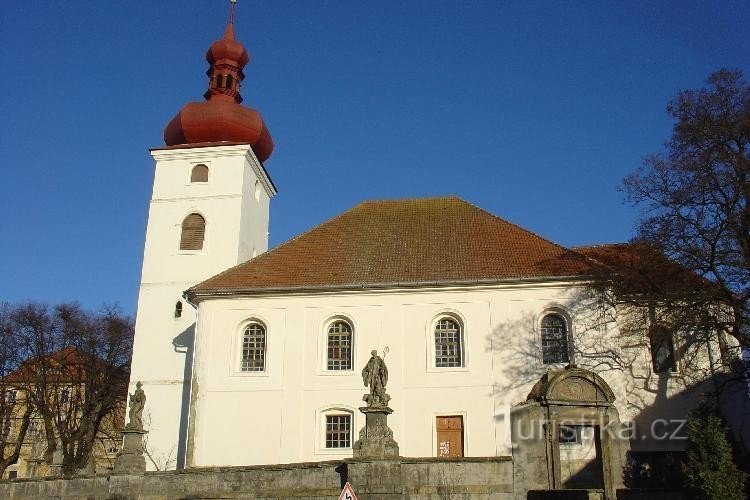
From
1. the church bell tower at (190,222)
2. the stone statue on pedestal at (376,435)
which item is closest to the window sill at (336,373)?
the church bell tower at (190,222)

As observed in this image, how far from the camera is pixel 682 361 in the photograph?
21875mm

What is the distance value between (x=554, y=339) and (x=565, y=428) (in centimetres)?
480

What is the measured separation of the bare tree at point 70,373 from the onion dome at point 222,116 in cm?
1149

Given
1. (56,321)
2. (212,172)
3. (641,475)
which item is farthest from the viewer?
(56,321)

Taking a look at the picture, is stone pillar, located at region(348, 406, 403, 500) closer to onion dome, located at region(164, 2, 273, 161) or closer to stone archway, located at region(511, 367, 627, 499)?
stone archway, located at region(511, 367, 627, 499)

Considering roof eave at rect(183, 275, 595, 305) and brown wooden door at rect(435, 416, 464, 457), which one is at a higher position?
roof eave at rect(183, 275, 595, 305)

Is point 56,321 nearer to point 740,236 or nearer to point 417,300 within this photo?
point 417,300

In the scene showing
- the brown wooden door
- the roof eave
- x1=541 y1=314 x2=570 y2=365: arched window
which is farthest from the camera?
the roof eave

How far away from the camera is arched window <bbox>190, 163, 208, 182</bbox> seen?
100 feet

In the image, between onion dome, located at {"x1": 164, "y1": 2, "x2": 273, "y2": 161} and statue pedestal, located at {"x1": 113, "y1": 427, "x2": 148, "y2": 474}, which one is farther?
onion dome, located at {"x1": 164, "y1": 2, "x2": 273, "y2": 161}

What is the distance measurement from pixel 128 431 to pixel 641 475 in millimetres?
12948

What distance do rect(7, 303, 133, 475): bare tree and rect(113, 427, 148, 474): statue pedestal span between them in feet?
50.3

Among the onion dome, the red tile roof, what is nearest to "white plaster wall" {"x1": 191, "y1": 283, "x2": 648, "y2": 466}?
the red tile roof

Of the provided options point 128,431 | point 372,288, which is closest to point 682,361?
point 372,288
